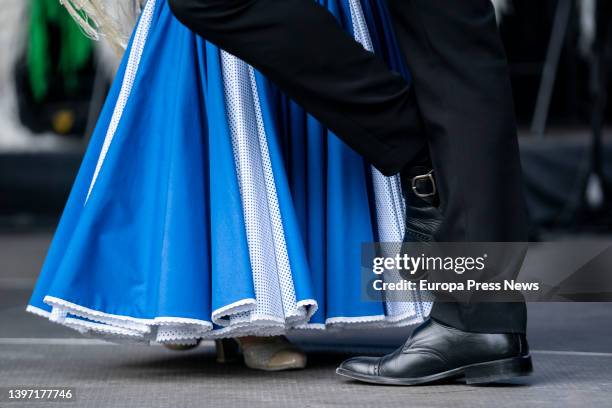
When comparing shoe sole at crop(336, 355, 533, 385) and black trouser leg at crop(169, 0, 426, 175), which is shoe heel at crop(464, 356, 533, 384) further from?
black trouser leg at crop(169, 0, 426, 175)

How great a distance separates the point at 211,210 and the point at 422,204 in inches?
12.7

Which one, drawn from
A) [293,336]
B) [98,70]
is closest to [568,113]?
[98,70]

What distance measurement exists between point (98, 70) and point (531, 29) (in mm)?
1552

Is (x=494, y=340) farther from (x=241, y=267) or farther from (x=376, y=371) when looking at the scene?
(x=241, y=267)

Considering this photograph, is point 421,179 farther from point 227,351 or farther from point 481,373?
point 227,351

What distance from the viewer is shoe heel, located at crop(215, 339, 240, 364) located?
6.73 feet

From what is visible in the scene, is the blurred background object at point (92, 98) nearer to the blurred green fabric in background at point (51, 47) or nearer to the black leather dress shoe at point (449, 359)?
the blurred green fabric in background at point (51, 47)

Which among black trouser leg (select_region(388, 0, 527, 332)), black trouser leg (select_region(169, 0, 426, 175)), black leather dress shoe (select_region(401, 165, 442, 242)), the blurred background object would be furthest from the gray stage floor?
the blurred background object

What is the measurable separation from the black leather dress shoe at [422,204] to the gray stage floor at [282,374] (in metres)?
0.23

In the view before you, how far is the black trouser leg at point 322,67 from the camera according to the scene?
1749mm

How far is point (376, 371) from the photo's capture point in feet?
5.86

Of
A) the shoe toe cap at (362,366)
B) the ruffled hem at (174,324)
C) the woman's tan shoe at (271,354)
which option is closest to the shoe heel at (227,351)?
the woman's tan shoe at (271,354)

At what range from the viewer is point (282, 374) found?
1.91 metres

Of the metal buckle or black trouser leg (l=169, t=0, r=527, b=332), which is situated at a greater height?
black trouser leg (l=169, t=0, r=527, b=332)
